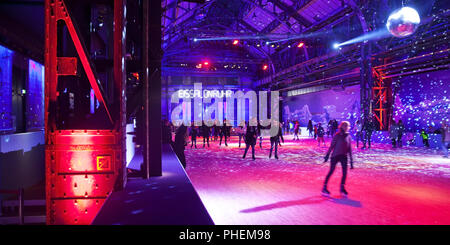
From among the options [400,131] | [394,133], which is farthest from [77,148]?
[394,133]

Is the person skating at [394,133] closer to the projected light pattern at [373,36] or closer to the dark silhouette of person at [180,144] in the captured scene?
the projected light pattern at [373,36]

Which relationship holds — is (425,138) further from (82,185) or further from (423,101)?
(82,185)

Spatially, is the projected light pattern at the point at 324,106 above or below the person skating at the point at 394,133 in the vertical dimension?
above

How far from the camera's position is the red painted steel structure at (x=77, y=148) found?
2.80 meters

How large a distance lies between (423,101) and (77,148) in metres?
16.1

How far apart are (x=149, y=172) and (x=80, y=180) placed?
1.24 m

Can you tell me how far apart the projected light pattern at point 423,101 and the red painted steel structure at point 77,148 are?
49.6ft

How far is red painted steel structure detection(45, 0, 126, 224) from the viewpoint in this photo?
2801 mm

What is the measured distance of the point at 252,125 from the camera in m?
11.5

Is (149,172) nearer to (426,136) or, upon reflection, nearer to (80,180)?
(80,180)

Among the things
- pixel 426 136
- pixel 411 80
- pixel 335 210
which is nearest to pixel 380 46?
pixel 411 80

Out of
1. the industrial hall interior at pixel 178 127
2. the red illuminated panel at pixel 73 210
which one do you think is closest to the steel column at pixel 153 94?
the industrial hall interior at pixel 178 127

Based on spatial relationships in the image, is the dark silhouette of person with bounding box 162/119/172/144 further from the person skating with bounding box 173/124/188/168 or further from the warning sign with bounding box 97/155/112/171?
the warning sign with bounding box 97/155/112/171

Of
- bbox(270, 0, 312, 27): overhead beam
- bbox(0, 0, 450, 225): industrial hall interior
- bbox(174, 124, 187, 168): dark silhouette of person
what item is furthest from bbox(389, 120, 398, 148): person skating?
bbox(174, 124, 187, 168): dark silhouette of person
